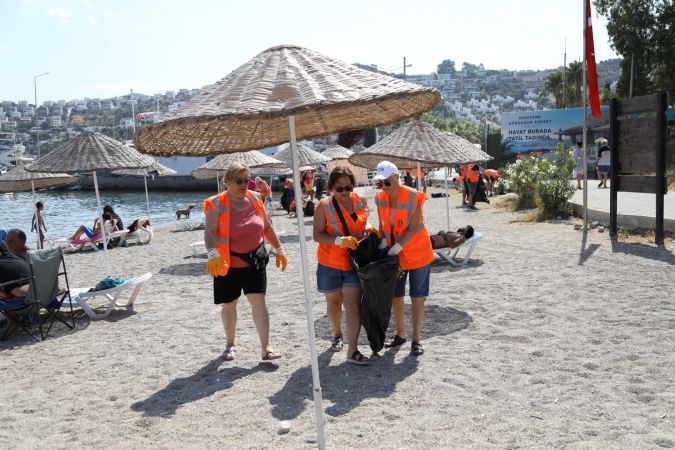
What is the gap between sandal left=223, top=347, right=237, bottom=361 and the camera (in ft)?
18.3

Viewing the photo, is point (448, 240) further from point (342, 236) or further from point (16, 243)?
point (16, 243)

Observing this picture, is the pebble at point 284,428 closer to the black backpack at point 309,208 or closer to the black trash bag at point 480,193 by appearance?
the black backpack at point 309,208

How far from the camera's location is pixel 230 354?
220 inches

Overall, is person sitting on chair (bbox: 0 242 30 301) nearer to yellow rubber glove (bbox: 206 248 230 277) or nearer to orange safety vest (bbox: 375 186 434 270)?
yellow rubber glove (bbox: 206 248 230 277)

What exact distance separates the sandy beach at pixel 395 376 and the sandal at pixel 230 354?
0.22 feet

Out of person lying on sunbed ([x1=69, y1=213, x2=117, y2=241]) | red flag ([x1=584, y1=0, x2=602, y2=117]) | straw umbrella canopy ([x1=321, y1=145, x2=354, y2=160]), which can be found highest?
red flag ([x1=584, y1=0, x2=602, y2=117])

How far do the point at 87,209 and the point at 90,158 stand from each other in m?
42.9

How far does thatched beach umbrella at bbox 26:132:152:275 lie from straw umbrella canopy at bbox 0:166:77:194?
6.34 meters

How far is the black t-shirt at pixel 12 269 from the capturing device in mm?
6758

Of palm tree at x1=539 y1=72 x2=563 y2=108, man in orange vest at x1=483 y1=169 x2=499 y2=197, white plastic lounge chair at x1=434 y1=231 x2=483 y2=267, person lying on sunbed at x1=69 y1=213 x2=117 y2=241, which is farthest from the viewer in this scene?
palm tree at x1=539 y1=72 x2=563 y2=108

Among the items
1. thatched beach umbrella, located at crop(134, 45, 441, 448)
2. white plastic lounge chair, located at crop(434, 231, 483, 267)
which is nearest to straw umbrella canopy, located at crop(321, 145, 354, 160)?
white plastic lounge chair, located at crop(434, 231, 483, 267)

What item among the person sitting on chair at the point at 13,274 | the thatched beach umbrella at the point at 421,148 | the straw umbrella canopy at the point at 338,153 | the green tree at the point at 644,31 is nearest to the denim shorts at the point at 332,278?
the person sitting on chair at the point at 13,274

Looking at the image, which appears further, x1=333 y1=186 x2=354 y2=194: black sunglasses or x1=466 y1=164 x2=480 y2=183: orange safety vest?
x1=466 y1=164 x2=480 y2=183: orange safety vest

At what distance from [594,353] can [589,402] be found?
1074mm
